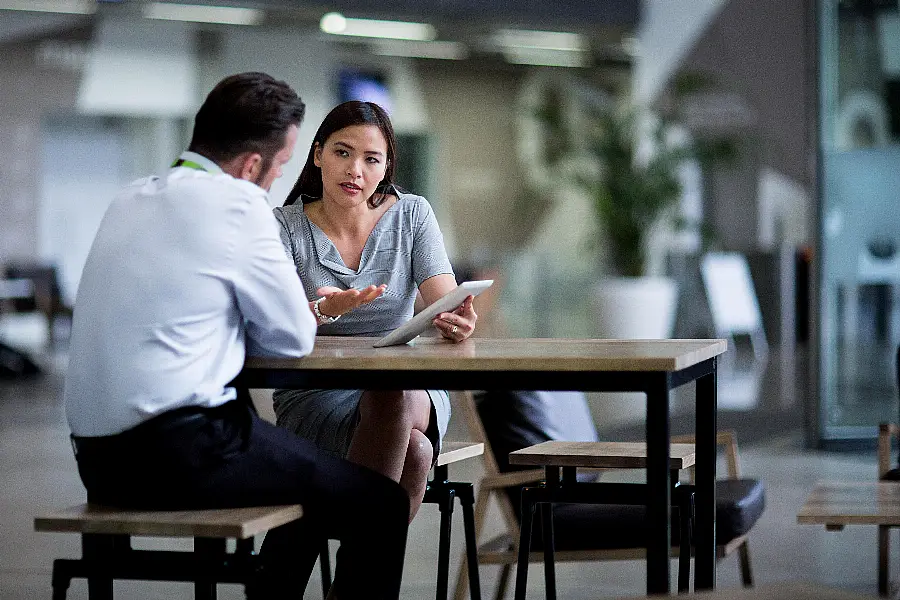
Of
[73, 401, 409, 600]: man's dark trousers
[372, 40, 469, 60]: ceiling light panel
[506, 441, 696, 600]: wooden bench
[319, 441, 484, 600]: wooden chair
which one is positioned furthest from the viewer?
[372, 40, 469, 60]: ceiling light panel

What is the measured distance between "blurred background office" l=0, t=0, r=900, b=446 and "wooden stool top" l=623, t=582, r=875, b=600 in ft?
28.9

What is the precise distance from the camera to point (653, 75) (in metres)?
13.3

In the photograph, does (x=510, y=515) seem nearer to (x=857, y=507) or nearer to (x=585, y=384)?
(x=857, y=507)

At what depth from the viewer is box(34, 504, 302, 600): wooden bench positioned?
2.03 meters

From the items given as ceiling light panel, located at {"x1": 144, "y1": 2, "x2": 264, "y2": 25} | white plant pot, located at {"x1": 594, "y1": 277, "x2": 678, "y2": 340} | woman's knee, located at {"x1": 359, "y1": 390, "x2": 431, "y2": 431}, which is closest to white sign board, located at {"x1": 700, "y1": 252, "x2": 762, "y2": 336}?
white plant pot, located at {"x1": 594, "y1": 277, "x2": 678, "y2": 340}

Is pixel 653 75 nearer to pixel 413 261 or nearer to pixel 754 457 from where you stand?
pixel 754 457

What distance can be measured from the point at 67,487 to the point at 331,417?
3.11m

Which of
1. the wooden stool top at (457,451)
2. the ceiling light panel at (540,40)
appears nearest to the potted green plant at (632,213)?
the ceiling light panel at (540,40)

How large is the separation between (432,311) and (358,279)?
0.61m

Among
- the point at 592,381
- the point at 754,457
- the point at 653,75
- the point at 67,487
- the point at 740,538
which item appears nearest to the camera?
the point at 592,381

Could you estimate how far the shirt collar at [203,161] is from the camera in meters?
2.23

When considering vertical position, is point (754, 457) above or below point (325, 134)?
below

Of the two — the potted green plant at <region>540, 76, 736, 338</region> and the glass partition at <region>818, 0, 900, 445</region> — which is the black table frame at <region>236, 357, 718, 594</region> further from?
the potted green plant at <region>540, 76, 736, 338</region>

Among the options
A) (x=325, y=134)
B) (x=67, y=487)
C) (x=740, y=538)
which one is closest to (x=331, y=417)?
(x=325, y=134)
